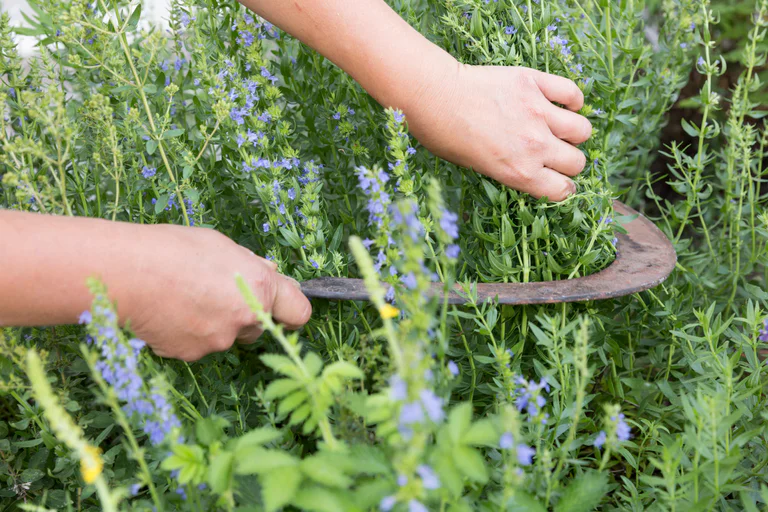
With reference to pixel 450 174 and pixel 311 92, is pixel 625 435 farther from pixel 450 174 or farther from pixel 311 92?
pixel 311 92

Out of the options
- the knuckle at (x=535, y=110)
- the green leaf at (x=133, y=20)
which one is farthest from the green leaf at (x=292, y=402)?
the green leaf at (x=133, y=20)

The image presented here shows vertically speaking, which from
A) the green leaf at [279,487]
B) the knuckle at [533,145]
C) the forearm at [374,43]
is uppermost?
the forearm at [374,43]

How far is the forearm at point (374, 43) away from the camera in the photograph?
162 cm

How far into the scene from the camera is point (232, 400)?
158cm

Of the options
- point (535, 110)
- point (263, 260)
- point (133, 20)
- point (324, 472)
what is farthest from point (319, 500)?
point (133, 20)

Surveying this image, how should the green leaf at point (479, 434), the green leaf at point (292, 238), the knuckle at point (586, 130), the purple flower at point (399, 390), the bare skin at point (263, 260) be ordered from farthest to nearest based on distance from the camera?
1. the knuckle at point (586, 130)
2. the green leaf at point (292, 238)
3. the bare skin at point (263, 260)
4. the green leaf at point (479, 434)
5. the purple flower at point (399, 390)

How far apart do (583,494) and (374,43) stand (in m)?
1.13

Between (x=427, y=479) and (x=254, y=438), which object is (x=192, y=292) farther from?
(x=427, y=479)

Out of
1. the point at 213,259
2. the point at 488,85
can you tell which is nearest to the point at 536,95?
the point at 488,85

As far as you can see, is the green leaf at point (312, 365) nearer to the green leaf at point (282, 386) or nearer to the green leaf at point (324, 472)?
the green leaf at point (282, 386)

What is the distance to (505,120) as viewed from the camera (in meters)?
1.69

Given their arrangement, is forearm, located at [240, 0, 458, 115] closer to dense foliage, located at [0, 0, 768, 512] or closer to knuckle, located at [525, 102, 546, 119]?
dense foliage, located at [0, 0, 768, 512]

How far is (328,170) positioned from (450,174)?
40cm

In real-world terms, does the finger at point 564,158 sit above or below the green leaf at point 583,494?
above
